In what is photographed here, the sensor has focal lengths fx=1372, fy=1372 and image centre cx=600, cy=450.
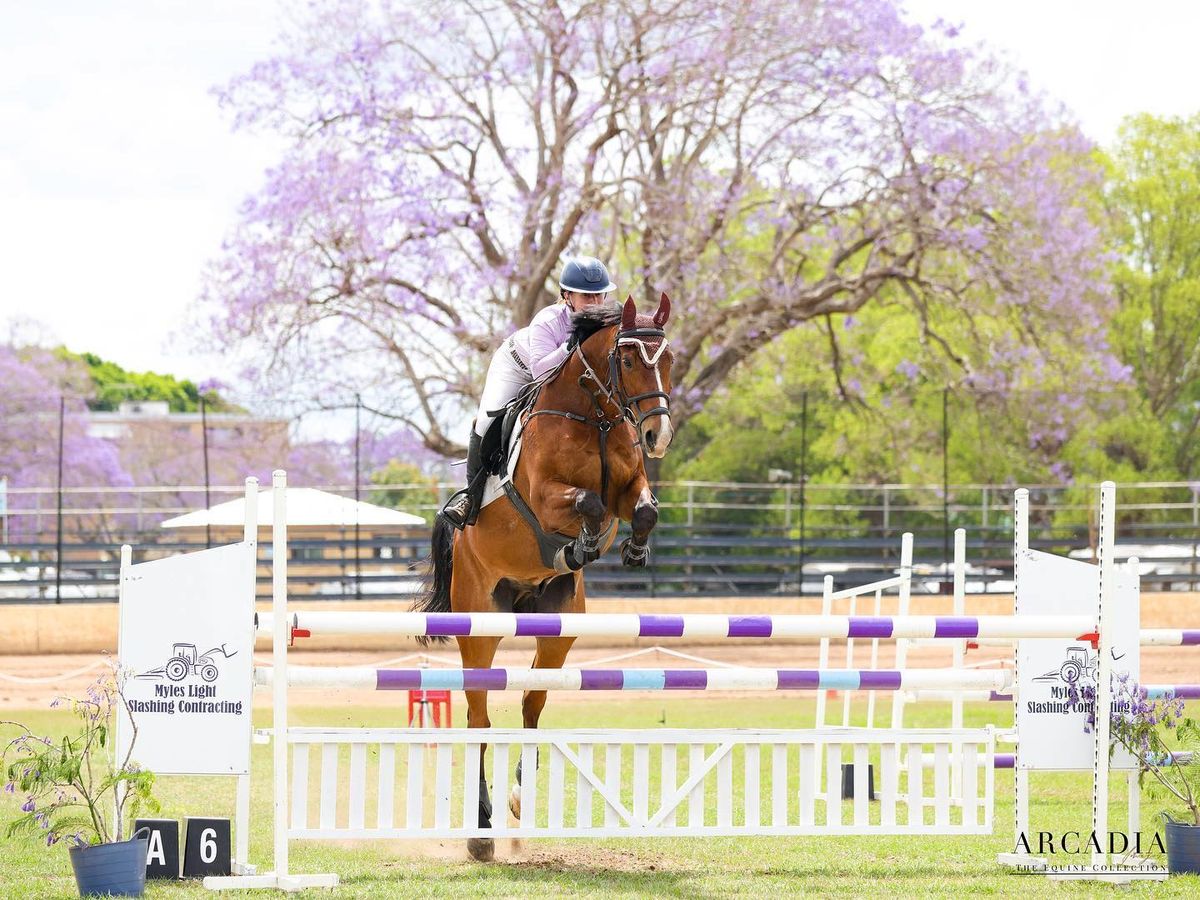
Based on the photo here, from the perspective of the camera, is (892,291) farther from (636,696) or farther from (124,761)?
(124,761)

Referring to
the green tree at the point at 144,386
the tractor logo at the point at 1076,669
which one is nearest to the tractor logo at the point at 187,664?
the tractor logo at the point at 1076,669

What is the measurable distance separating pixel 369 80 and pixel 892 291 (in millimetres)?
8030

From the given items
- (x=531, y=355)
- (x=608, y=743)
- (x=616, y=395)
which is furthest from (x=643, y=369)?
(x=608, y=743)

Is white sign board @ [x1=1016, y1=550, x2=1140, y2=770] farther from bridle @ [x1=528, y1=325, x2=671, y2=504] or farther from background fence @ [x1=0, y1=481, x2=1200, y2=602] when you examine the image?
background fence @ [x1=0, y1=481, x2=1200, y2=602]

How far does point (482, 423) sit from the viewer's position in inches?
255

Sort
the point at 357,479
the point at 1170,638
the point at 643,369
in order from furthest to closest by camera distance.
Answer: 1. the point at 357,479
2. the point at 1170,638
3. the point at 643,369

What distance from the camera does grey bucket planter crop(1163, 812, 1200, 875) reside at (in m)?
5.01

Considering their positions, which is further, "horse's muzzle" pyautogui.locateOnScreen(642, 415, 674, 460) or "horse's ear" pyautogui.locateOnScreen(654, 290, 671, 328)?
"horse's ear" pyautogui.locateOnScreen(654, 290, 671, 328)

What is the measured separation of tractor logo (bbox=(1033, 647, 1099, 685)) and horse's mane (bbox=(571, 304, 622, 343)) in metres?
2.21

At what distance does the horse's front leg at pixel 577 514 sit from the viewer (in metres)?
5.51

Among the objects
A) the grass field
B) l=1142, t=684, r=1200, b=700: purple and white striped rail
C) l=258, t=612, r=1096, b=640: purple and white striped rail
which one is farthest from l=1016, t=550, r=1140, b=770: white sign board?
the grass field

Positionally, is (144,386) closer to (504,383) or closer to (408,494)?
(408,494)

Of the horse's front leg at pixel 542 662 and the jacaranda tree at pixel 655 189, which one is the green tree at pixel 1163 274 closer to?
the jacaranda tree at pixel 655 189

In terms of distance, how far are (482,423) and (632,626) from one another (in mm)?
1985
